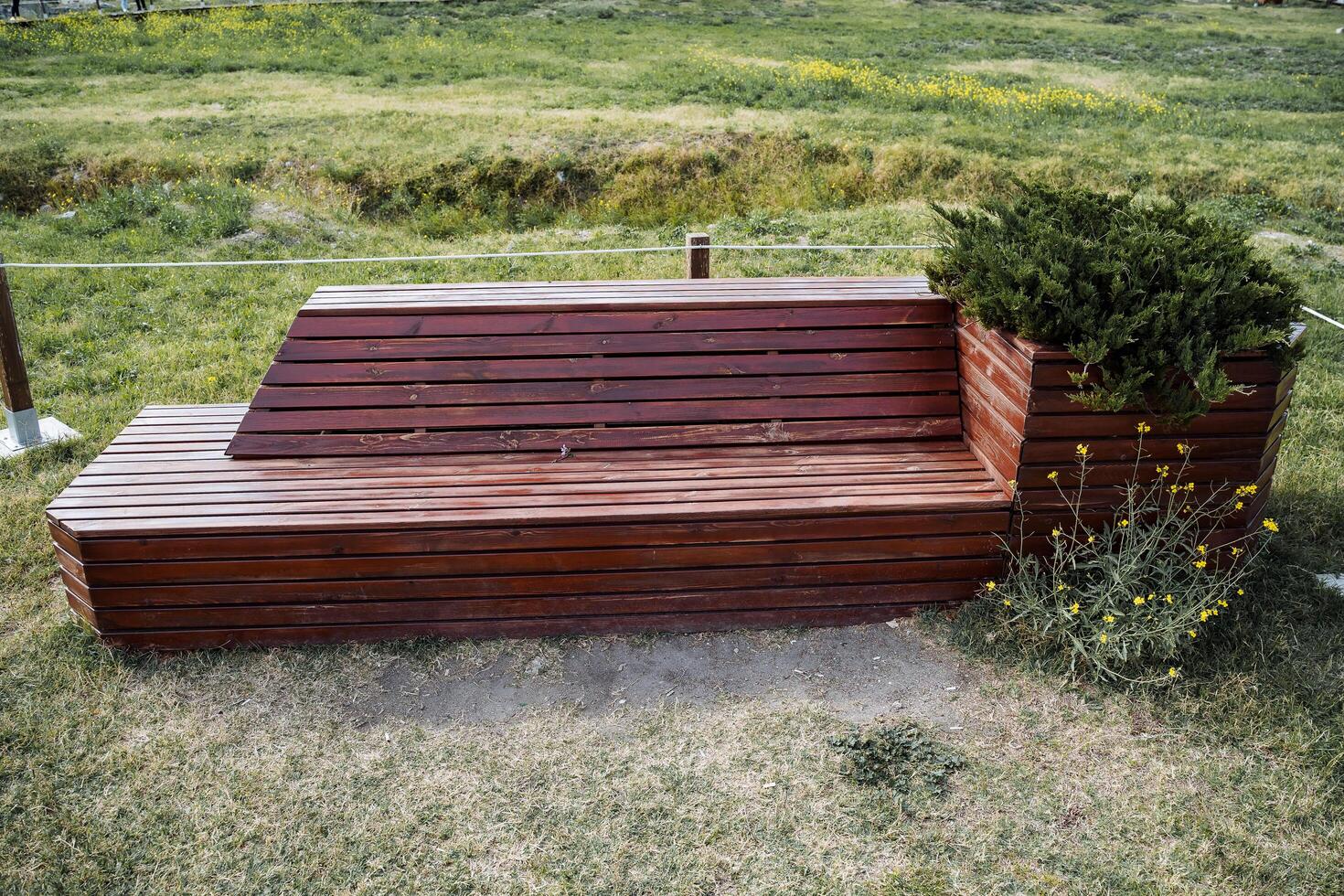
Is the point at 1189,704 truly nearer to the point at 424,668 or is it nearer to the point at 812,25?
the point at 424,668

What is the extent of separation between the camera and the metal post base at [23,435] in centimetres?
620

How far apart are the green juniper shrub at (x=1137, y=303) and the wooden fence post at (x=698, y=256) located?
1.76 m

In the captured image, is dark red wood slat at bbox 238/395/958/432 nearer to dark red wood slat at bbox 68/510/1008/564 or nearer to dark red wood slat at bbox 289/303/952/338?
dark red wood slat at bbox 289/303/952/338

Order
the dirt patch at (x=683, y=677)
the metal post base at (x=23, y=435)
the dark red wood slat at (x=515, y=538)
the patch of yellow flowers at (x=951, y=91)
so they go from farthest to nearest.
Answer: the patch of yellow flowers at (x=951, y=91), the metal post base at (x=23, y=435), the dark red wood slat at (x=515, y=538), the dirt patch at (x=683, y=677)

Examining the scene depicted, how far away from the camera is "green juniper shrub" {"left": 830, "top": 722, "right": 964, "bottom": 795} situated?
380cm

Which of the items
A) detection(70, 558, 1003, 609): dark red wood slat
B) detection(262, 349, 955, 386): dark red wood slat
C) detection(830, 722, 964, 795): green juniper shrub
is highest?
detection(262, 349, 955, 386): dark red wood slat

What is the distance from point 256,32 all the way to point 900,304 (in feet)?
71.0

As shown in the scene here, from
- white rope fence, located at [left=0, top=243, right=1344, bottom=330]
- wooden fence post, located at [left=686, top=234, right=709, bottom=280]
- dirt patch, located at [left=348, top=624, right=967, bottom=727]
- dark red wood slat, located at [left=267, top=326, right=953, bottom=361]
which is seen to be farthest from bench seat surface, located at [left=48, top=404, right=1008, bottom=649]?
wooden fence post, located at [left=686, top=234, right=709, bottom=280]

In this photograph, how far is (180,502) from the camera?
14.8 ft

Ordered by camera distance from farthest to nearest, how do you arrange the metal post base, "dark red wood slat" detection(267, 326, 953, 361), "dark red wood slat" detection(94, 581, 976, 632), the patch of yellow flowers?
the patch of yellow flowers < the metal post base < "dark red wood slat" detection(267, 326, 953, 361) < "dark red wood slat" detection(94, 581, 976, 632)

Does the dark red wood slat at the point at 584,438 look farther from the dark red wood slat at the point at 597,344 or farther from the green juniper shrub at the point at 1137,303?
the green juniper shrub at the point at 1137,303

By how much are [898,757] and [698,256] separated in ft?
11.2

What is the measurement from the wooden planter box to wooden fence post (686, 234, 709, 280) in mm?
2120

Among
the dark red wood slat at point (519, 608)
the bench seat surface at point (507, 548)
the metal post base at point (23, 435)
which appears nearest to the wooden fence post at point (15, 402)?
the metal post base at point (23, 435)
